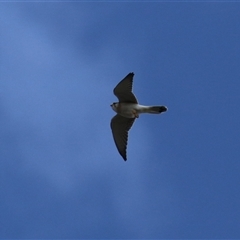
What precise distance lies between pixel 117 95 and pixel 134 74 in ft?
3.86

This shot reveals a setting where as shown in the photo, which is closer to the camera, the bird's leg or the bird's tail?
the bird's tail

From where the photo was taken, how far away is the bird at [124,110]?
1137 inches

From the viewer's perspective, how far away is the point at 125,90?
2908 centimetres

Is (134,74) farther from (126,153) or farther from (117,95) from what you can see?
(126,153)

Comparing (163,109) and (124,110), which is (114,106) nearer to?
(124,110)

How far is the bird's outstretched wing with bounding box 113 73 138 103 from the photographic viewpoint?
28.8 meters

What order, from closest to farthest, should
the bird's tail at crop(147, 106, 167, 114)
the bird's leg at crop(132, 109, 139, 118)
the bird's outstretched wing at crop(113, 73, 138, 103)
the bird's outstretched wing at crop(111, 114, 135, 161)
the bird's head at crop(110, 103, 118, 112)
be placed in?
the bird's tail at crop(147, 106, 167, 114)
the bird's outstretched wing at crop(113, 73, 138, 103)
the bird's leg at crop(132, 109, 139, 118)
the bird's head at crop(110, 103, 118, 112)
the bird's outstretched wing at crop(111, 114, 135, 161)

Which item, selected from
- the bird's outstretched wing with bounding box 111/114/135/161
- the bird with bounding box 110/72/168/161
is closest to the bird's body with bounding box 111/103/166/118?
the bird with bounding box 110/72/168/161

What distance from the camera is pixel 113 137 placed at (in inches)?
1198

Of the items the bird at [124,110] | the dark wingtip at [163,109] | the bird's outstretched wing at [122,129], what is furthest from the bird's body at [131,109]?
the bird's outstretched wing at [122,129]

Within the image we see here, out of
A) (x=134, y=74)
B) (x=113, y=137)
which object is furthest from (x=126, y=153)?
(x=134, y=74)

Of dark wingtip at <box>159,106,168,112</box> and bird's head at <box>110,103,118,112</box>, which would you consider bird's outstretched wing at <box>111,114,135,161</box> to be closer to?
bird's head at <box>110,103,118,112</box>

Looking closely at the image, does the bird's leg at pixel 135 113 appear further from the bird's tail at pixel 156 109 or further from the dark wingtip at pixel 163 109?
the dark wingtip at pixel 163 109

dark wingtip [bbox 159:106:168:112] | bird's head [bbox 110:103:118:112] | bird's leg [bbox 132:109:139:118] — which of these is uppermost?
bird's head [bbox 110:103:118:112]
